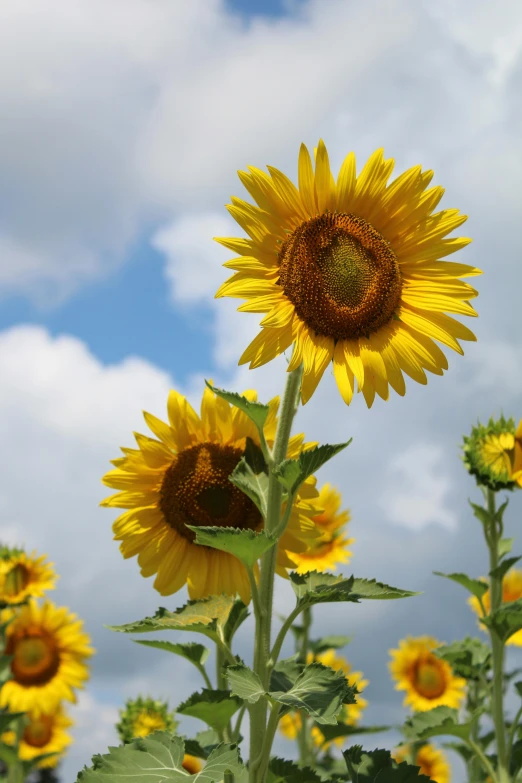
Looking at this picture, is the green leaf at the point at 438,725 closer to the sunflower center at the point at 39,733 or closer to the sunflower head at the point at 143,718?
the sunflower head at the point at 143,718

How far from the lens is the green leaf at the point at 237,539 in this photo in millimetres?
2854

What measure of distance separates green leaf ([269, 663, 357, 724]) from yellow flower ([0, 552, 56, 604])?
4.84m

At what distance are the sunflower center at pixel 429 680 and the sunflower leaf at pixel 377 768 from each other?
237 inches

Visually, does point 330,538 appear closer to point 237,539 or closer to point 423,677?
point 423,677

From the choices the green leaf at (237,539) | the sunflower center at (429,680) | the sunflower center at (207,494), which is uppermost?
the sunflower center at (429,680)

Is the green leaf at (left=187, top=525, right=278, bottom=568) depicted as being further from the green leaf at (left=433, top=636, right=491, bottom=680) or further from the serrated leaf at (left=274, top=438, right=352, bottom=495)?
the green leaf at (left=433, top=636, right=491, bottom=680)

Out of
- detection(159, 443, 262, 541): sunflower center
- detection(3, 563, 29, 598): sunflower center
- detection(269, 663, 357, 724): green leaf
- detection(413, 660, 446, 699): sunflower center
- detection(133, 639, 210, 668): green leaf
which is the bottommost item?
detection(269, 663, 357, 724): green leaf

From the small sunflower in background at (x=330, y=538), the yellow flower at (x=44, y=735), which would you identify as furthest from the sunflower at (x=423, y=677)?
the yellow flower at (x=44, y=735)

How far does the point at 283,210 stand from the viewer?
11.3ft

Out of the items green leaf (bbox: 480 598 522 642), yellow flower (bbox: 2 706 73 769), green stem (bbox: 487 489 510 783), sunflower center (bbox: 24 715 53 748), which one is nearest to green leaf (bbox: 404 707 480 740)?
green stem (bbox: 487 489 510 783)

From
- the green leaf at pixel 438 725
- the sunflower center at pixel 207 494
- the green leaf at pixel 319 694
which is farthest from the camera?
the green leaf at pixel 438 725

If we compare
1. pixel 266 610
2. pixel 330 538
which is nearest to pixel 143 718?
pixel 330 538

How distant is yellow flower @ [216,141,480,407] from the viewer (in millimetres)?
3299

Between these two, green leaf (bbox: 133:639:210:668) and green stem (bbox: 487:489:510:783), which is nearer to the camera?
green leaf (bbox: 133:639:210:668)
